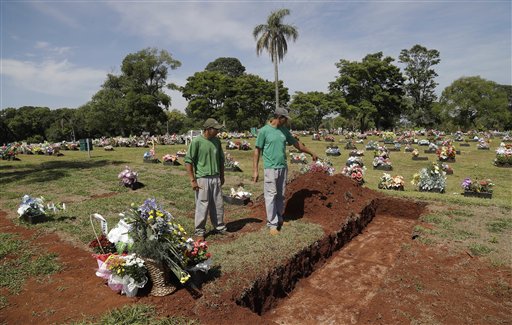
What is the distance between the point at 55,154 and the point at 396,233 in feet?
81.6

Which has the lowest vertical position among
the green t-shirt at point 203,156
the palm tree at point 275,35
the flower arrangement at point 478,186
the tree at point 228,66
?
the flower arrangement at point 478,186

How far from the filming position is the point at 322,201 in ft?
24.6

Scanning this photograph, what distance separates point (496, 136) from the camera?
1496 inches

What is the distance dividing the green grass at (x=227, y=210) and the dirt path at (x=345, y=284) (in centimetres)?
60

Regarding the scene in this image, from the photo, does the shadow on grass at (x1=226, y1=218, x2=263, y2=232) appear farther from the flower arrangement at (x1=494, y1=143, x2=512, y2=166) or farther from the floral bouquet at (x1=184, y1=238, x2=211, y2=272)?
the flower arrangement at (x1=494, y1=143, x2=512, y2=166)

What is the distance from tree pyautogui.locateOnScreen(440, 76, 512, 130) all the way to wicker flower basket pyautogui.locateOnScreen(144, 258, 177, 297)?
63.0 metres

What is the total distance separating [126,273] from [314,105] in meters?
51.6

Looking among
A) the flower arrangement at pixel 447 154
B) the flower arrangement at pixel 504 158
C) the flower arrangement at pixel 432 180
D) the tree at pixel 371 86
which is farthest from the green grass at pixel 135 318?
the tree at pixel 371 86

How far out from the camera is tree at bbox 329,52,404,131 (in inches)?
1930

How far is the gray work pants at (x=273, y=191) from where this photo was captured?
19.8ft

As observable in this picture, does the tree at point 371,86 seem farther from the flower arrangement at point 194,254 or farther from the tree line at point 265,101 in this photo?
the flower arrangement at point 194,254

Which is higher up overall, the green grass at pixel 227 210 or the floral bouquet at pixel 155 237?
the floral bouquet at pixel 155 237

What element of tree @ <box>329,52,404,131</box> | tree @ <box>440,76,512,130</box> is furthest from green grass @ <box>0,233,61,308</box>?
tree @ <box>440,76,512,130</box>

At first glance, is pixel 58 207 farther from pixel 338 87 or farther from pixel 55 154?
pixel 338 87
